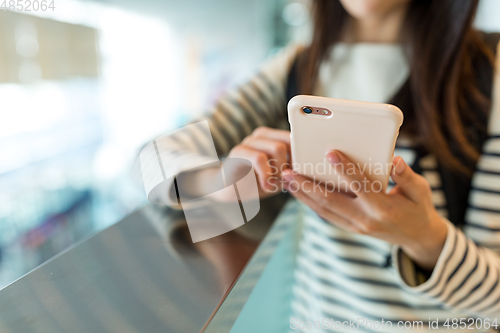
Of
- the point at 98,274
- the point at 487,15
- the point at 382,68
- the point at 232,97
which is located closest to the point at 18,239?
the point at 232,97

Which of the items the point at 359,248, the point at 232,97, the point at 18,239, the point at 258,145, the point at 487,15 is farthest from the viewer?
the point at 18,239

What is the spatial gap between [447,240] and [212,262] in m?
0.25

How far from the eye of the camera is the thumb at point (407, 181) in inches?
9.3

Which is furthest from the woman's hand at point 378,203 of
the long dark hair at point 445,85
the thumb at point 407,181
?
the long dark hair at point 445,85

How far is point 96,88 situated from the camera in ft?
4.84

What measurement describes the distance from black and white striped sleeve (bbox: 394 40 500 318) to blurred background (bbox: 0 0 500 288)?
0.47 meters

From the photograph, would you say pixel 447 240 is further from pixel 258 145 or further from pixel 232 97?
pixel 232 97

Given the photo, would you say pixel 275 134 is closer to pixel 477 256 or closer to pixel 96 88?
pixel 477 256

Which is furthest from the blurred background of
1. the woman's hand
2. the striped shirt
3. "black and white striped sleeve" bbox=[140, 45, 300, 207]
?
the woman's hand

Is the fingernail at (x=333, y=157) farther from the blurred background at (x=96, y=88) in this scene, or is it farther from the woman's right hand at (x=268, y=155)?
the blurred background at (x=96, y=88)

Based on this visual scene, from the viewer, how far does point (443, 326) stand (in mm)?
387

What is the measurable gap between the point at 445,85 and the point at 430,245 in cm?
23

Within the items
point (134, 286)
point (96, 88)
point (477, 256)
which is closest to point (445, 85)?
point (477, 256)

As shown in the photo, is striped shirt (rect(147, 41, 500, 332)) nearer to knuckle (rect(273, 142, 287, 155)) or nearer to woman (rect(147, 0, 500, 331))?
woman (rect(147, 0, 500, 331))
